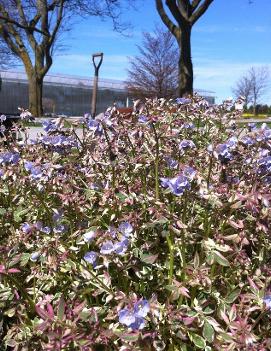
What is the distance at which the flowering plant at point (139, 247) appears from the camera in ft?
5.64

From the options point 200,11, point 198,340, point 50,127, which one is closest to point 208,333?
point 198,340

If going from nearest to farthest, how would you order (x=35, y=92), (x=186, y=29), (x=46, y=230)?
(x=46, y=230) < (x=186, y=29) < (x=35, y=92)

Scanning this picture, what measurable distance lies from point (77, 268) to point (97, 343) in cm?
31

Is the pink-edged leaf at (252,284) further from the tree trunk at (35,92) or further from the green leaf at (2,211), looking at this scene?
the tree trunk at (35,92)

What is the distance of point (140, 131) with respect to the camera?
219cm

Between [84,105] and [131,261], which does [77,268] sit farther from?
[84,105]

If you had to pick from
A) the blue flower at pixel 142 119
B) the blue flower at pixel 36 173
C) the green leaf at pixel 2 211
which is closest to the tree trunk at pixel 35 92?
the green leaf at pixel 2 211

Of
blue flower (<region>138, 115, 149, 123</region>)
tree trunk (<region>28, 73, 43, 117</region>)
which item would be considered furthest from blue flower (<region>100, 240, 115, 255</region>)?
tree trunk (<region>28, 73, 43, 117</region>)

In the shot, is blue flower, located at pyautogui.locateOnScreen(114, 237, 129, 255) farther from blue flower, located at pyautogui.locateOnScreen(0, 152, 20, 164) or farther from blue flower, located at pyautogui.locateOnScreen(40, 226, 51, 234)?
blue flower, located at pyautogui.locateOnScreen(0, 152, 20, 164)

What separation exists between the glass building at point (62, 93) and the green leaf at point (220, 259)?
164 feet

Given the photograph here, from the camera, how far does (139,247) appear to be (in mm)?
2039

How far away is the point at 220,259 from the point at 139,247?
15.3 inches

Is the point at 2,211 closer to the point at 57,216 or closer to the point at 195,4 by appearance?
the point at 57,216

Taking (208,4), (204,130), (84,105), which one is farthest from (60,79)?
(204,130)
